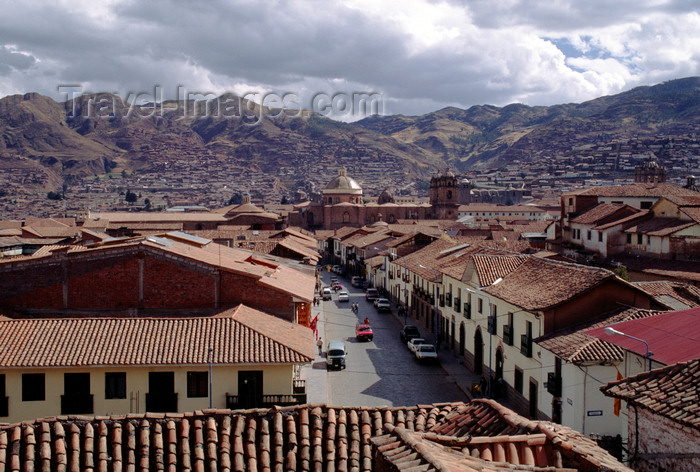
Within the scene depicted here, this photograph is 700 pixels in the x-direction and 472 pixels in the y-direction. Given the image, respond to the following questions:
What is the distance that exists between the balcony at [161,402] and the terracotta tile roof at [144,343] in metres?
0.91

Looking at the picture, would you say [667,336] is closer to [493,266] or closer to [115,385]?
[115,385]

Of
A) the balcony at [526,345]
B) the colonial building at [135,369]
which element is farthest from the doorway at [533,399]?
the colonial building at [135,369]

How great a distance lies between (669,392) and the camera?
30.5ft

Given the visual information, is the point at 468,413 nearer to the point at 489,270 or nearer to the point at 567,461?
the point at 567,461

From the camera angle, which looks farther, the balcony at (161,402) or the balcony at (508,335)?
the balcony at (508,335)

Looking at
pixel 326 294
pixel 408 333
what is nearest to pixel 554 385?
pixel 408 333

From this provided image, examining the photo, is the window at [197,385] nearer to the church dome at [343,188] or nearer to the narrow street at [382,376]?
the narrow street at [382,376]

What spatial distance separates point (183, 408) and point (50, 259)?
748cm

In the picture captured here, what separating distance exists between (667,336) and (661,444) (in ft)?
18.3

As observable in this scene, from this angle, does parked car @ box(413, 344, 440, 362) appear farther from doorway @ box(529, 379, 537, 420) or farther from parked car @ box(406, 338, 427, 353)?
doorway @ box(529, 379, 537, 420)

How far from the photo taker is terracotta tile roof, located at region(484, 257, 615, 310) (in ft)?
69.9

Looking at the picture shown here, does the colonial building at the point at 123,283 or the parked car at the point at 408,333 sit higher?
the colonial building at the point at 123,283

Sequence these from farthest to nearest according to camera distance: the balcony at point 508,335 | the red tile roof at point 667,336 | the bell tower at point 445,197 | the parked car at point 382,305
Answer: the bell tower at point 445,197
the parked car at point 382,305
the balcony at point 508,335
the red tile roof at point 667,336

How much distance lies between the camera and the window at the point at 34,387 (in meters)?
17.7
